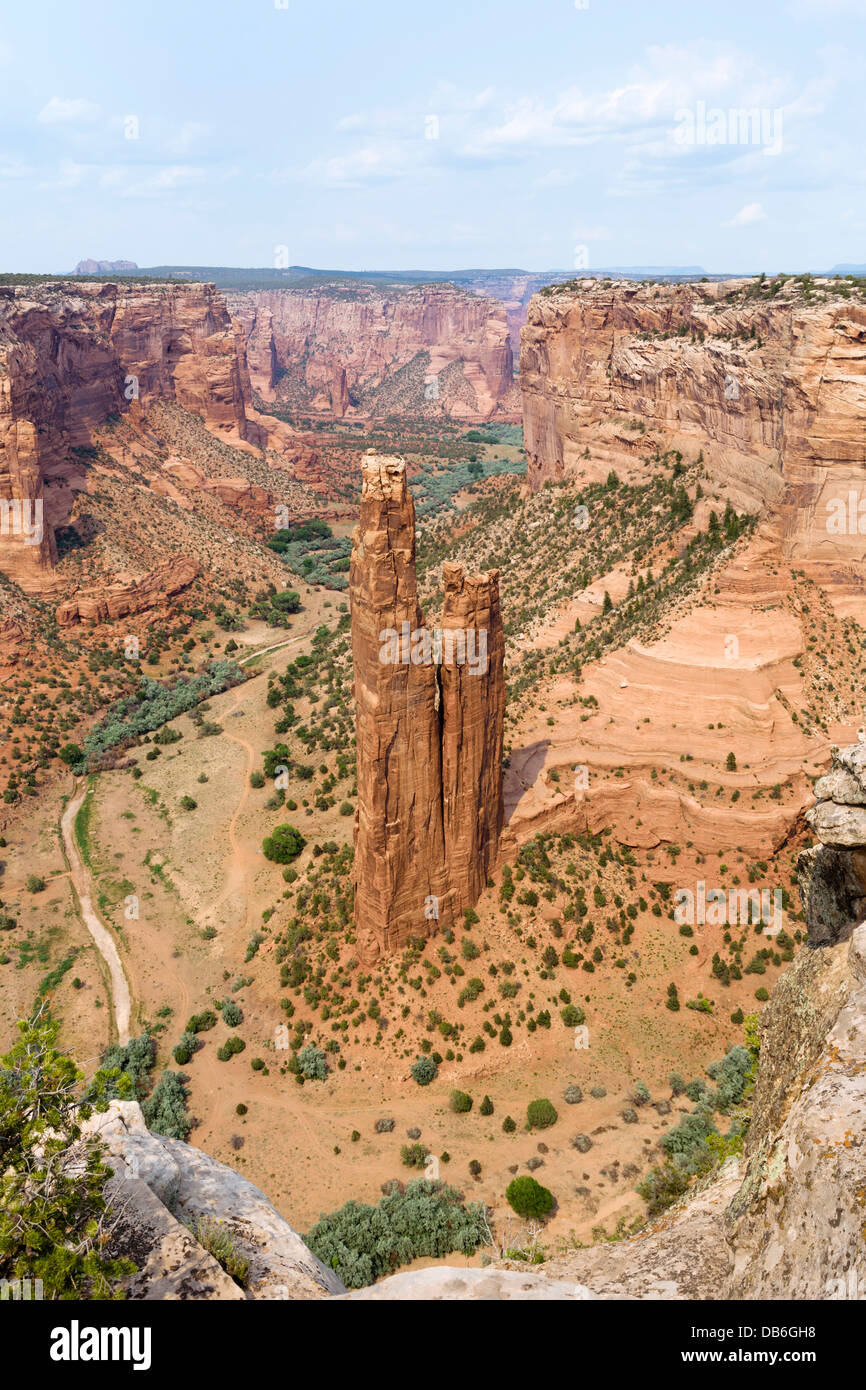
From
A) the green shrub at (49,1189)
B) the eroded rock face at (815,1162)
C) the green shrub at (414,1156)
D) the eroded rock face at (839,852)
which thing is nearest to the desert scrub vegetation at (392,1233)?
the green shrub at (414,1156)

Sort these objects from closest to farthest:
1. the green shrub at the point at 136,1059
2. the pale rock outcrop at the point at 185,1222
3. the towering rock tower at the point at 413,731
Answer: the pale rock outcrop at the point at 185,1222 → the towering rock tower at the point at 413,731 → the green shrub at the point at 136,1059

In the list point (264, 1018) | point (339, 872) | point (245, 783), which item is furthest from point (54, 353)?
point (264, 1018)

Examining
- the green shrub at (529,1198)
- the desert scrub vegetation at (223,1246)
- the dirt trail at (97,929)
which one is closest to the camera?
the desert scrub vegetation at (223,1246)

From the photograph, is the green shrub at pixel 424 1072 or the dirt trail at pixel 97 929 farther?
the dirt trail at pixel 97 929

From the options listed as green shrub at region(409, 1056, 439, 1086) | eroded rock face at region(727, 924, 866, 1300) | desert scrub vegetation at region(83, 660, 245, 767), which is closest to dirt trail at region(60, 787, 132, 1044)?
desert scrub vegetation at region(83, 660, 245, 767)

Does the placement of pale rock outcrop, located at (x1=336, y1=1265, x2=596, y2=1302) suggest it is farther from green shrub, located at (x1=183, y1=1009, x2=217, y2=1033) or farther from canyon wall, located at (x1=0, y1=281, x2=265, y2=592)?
canyon wall, located at (x1=0, y1=281, x2=265, y2=592)

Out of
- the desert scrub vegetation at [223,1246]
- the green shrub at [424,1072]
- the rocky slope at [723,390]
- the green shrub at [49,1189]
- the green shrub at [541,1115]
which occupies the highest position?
the rocky slope at [723,390]

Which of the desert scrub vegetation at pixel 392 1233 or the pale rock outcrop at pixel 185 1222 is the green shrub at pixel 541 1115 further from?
the pale rock outcrop at pixel 185 1222
